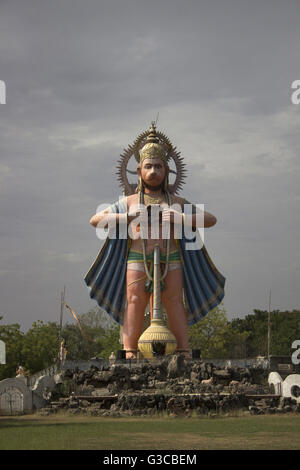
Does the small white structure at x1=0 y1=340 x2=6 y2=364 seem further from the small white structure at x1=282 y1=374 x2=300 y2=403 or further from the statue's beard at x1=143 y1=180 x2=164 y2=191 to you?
the small white structure at x1=282 y1=374 x2=300 y2=403

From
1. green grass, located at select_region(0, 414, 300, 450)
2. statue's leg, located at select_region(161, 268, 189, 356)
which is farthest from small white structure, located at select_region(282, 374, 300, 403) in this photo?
statue's leg, located at select_region(161, 268, 189, 356)

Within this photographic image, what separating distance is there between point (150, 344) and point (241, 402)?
473 cm

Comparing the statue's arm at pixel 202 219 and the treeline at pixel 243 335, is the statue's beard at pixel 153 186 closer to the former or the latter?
the statue's arm at pixel 202 219

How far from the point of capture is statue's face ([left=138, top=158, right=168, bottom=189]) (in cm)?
2328

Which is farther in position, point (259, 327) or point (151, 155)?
point (259, 327)

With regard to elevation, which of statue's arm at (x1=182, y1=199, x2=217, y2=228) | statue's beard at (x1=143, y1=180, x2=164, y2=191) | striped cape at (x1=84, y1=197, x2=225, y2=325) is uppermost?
statue's beard at (x1=143, y1=180, x2=164, y2=191)

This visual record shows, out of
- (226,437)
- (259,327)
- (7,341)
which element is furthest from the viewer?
(259,327)

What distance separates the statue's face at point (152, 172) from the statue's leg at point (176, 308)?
300 cm

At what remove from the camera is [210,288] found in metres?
24.0

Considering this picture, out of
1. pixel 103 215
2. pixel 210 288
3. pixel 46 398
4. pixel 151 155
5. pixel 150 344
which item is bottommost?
pixel 46 398

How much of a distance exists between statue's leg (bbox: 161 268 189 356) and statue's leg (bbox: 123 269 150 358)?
2.34 feet

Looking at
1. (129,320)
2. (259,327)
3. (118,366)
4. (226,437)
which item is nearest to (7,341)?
(129,320)
